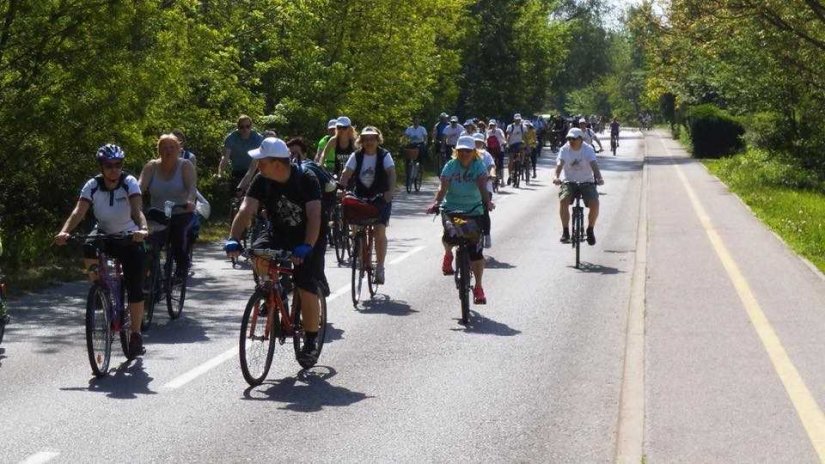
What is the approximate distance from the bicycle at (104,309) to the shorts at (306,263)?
1101mm

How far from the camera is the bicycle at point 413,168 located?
33.5 m

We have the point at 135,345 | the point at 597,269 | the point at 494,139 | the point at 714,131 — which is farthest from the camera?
the point at 714,131

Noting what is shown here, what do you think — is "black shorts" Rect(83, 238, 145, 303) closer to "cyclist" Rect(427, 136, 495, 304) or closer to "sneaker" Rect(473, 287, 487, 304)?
"cyclist" Rect(427, 136, 495, 304)

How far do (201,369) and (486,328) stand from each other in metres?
3.24

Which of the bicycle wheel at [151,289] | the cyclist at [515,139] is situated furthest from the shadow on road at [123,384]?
the cyclist at [515,139]

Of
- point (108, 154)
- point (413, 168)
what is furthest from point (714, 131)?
point (108, 154)

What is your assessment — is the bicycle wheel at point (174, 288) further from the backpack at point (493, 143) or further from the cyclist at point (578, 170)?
the backpack at point (493, 143)

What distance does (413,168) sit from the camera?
34.4 meters

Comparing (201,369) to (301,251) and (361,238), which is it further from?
(361,238)

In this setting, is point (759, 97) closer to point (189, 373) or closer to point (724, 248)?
point (724, 248)

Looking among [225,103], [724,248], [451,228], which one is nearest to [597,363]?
[451,228]

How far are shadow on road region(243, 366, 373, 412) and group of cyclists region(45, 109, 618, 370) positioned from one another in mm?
273

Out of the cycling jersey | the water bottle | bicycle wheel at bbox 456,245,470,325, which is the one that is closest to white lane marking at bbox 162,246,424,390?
the cycling jersey

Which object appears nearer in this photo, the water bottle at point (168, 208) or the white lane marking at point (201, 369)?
the white lane marking at point (201, 369)
